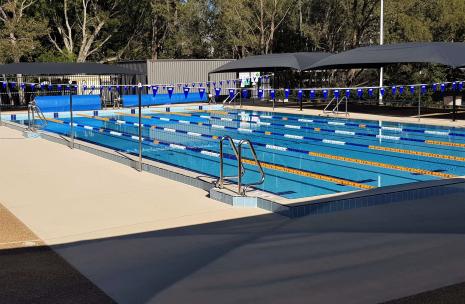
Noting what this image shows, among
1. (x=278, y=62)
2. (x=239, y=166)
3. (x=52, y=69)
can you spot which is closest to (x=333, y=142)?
(x=239, y=166)

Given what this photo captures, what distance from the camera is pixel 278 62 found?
2330 cm

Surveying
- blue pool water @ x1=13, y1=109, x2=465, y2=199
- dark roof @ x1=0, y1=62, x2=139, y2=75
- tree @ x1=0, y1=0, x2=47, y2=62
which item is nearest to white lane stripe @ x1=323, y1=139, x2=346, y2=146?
blue pool water @ x1=13, y1=109, x2=465, y2=199

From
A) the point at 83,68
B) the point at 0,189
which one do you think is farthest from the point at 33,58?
the point at 0,189

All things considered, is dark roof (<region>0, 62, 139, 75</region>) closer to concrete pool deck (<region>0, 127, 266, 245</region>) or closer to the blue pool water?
the blue pool water

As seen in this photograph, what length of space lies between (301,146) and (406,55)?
22.8 ft

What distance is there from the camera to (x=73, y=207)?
7.15 meters

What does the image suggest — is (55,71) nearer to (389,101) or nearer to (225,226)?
(389,101)

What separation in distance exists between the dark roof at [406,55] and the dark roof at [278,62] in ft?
2.96

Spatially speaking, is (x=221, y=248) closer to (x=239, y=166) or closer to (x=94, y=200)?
(x=239, y=166)

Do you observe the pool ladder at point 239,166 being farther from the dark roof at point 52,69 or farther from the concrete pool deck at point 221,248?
the dark roof at point 52,69

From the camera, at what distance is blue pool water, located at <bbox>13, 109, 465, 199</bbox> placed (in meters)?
9.92

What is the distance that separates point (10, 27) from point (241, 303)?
80.8 feet

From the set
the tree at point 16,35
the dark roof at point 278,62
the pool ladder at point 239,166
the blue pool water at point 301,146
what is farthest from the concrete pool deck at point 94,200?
the tree at point 16,35

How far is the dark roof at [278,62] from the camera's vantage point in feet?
74.6
